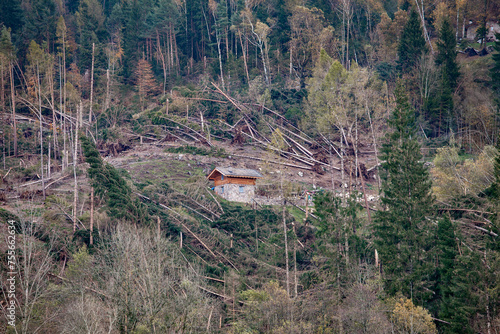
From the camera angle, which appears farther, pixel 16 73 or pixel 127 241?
pixel 16 73

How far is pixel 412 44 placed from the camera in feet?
202

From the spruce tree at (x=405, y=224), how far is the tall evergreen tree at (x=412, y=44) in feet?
117

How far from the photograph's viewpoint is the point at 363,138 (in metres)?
→ 54.9

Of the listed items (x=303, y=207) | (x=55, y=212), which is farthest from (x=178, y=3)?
(x=55, y=212)

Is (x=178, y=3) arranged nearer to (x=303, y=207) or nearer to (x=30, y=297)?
(x=303, y=207)

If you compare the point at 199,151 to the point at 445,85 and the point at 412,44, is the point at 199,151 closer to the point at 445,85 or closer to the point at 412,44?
the point at 445,85

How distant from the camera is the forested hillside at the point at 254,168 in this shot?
73.7ft

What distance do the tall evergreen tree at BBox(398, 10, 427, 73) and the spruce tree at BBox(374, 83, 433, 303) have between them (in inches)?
1402

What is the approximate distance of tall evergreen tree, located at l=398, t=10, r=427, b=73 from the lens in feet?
200

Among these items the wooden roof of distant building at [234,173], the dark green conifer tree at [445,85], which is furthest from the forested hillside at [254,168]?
the wooden roof of distant building at [234,173]

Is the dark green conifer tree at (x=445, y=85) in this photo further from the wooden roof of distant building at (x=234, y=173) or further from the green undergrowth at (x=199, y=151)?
the green undergrowth at (x=199, y=151)

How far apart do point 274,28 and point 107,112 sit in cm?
3277

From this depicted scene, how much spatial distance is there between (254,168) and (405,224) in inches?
920

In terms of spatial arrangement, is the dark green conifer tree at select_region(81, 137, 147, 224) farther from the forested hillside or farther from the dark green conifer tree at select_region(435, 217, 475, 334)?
the dark green conifer tree at select_region(435, 217, 475, 334)
